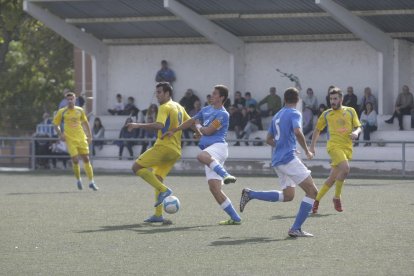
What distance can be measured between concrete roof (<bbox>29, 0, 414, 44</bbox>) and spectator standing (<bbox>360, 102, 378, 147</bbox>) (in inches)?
90.8

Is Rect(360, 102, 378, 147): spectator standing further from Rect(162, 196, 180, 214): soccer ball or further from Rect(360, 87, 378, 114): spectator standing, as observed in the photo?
Rect(162, 196, 180, 214): soccer ball

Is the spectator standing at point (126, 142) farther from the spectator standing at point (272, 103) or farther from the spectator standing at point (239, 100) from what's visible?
the spectator standing at point (272, 103)

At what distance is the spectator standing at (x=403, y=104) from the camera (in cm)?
2847

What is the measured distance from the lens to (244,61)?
32875mm

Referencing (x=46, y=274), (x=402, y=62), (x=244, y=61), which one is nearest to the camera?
(x=46, y=274)

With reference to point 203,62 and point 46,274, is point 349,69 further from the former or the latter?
point 46,274

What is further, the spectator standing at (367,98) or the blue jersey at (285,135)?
the spectator standing at (367,98)

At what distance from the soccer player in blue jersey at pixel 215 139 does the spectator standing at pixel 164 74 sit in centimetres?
1877

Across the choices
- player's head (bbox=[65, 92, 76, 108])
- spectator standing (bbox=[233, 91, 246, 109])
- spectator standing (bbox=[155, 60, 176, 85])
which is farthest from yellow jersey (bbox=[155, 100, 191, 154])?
spectator standing (bbox=[155, 60, 176, 85])

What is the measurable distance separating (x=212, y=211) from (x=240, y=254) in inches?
211

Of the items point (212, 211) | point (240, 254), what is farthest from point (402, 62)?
point (240, 254)

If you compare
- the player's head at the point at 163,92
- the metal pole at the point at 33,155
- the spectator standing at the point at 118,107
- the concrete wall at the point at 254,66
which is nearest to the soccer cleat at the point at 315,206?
the player's head at the point at 163,92

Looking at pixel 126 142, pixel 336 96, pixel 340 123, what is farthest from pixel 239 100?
pixel 336 96

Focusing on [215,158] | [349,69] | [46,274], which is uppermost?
[349,69]
